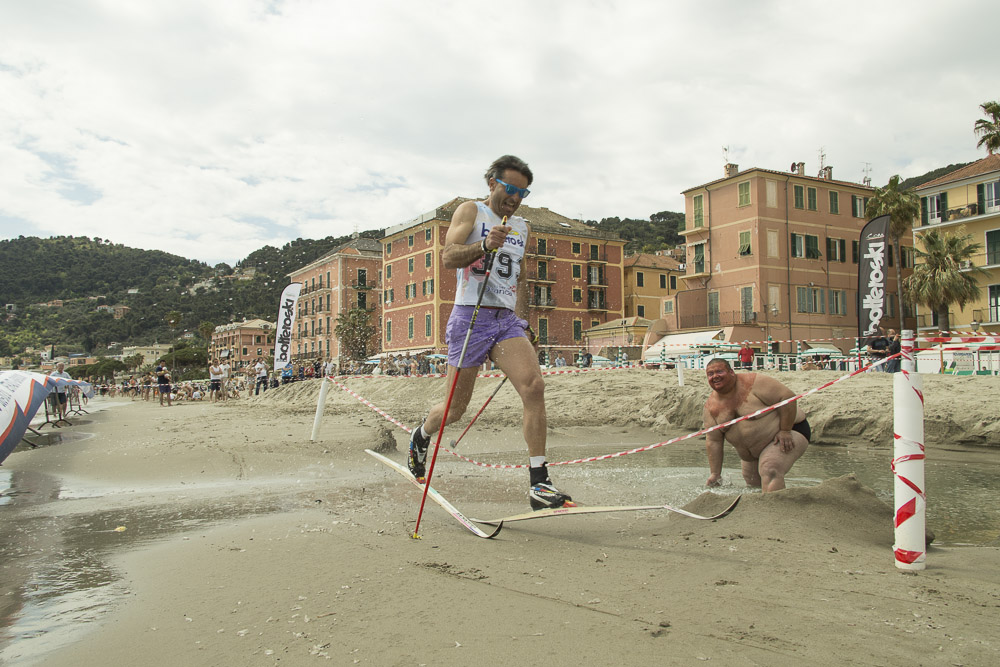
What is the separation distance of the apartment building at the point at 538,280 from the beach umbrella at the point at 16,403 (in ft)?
134

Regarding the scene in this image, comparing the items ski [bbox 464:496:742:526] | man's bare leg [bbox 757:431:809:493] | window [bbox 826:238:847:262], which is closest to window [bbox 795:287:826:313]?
window [bbox 826:238:847:262]

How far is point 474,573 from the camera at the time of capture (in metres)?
2.67

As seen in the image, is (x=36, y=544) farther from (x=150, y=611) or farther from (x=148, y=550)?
(x=150, y=611)

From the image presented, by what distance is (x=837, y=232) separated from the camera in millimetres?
41906

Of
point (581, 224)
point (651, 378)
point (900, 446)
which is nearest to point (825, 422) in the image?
point (651, 378)

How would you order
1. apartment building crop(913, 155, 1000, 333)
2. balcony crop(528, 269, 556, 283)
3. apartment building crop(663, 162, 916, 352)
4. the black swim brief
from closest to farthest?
the black swim brief < apartment building crop(913, 155, 1000, 333) < apartment building crop(663, 162, 916, 352) < balcony crop(528, 269, 556, 283)

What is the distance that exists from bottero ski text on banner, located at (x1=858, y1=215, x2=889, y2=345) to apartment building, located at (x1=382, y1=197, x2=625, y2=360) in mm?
29080

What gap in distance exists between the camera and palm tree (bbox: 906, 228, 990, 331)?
34.8 metres

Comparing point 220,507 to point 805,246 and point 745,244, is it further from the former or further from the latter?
point 805,246

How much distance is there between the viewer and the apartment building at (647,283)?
5881 cm

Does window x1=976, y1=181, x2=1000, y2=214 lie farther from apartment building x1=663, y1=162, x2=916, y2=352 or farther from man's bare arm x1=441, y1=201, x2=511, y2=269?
man's bare arm x1=441, y1=201, x2=511, y2=269

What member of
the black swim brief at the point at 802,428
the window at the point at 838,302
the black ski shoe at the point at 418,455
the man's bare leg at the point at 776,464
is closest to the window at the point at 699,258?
the window at the point at 838,302

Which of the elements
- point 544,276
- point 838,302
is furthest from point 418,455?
point 544,276

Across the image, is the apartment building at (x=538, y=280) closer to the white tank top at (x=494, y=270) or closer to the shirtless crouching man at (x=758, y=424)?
the shirtless crouching man at (x=758, y=424)
